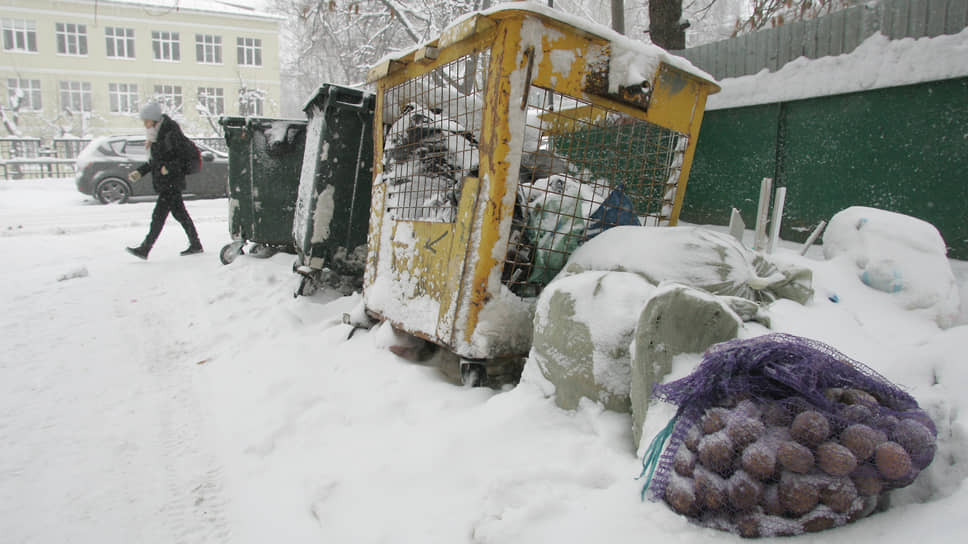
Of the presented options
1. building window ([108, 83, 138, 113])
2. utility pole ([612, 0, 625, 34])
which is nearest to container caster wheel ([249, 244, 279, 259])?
utility pole ([612, 0, 625, 34])

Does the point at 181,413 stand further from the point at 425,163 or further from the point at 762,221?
the point at 762,221

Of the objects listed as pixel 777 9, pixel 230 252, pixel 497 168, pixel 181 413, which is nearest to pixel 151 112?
pixel 230 252

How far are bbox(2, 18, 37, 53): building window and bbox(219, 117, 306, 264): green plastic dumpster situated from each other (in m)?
33.7

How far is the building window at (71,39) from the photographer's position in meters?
28.2

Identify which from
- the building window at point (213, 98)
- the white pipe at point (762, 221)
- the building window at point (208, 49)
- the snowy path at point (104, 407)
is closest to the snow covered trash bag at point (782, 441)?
the snowy path at point (104, 407)

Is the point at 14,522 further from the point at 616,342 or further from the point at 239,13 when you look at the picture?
the point at 239,13

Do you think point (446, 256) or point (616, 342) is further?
point (446, 256)

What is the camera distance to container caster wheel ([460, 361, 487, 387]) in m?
2.24

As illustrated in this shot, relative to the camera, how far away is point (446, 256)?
90.7 inches

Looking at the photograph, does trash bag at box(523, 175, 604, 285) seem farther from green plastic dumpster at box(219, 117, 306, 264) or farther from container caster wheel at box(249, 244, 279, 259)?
container caster wheel at box(249, 244, 279, 259)

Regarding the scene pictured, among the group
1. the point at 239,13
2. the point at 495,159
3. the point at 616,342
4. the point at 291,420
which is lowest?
the point at 291,420

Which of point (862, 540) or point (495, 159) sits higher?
point (495, 159)

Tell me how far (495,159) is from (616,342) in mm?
850

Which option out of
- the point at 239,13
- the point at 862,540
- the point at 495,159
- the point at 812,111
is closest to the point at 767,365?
the point at 862,540
